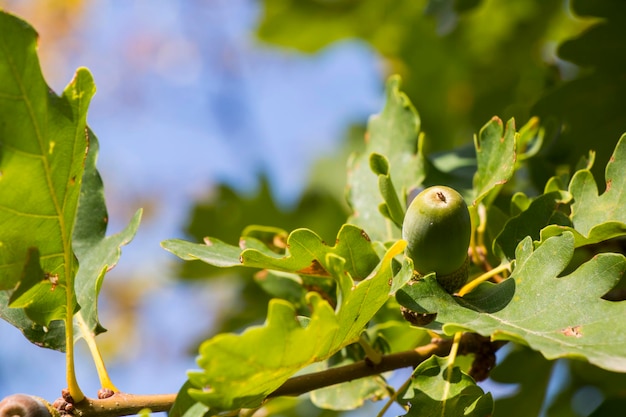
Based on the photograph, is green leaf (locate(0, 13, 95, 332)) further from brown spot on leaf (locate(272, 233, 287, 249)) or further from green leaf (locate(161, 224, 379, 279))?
brown spot on leaf (locate(272, 233, 287, 249))

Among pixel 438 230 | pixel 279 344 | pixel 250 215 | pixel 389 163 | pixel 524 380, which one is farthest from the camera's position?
pixel 250 215

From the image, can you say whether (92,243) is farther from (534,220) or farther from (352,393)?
(534,220)

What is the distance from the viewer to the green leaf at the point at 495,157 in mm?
1284

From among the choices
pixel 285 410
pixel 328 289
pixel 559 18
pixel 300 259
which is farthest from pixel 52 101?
pixel 559 18

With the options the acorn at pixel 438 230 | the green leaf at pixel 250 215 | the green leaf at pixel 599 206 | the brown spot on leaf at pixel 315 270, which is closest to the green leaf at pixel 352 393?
the brown spot on leaf at pixel 315 270

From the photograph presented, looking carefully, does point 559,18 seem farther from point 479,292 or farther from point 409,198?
point 479,292

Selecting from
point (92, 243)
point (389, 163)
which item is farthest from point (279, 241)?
point (92, 243)

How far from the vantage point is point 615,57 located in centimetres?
187

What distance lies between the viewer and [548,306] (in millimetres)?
1084

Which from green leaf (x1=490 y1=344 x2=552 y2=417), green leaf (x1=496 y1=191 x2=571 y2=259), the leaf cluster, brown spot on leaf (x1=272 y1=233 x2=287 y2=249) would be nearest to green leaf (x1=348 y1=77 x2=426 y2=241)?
the leaf cluster

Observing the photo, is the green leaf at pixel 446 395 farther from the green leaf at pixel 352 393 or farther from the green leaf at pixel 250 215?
the green leaf at pixel 250 215

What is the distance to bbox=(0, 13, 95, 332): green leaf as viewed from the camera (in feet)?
3.68

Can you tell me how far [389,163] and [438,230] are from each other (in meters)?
0.52

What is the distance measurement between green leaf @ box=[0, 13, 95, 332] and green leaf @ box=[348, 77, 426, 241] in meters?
0.67
